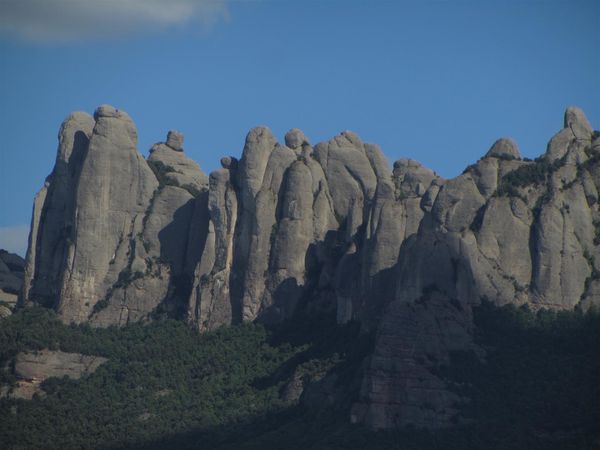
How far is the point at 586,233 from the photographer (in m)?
152

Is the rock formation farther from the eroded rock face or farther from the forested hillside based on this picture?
the forested hillside

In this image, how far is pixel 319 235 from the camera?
165375 millimetres

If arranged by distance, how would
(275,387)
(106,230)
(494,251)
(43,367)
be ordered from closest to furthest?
(494,251) → (275,387) → (43,367) → (106,230)

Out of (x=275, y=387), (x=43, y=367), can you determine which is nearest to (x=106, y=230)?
(x=43, y=367)

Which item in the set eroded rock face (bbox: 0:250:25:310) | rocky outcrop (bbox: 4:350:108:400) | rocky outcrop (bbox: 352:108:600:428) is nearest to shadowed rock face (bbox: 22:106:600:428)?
rocky outcrop (bbox: 352:108:600:428)

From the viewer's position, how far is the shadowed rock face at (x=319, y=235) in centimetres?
14938

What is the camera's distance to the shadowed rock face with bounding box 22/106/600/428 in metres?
149

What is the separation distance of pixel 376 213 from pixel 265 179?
32.2 ft

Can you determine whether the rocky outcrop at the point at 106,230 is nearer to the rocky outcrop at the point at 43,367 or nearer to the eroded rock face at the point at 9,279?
the eroded rock face at the point at 9,279

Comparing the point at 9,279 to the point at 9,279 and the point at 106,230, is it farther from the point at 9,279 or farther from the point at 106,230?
the point at 106,230

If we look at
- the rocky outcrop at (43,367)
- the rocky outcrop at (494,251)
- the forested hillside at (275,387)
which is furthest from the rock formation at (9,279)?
the rocky outcrop at (494,251)

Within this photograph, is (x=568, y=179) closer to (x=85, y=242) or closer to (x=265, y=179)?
(x=265, y=179)

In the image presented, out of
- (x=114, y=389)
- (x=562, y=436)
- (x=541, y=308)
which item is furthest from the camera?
(x=114, y=389)

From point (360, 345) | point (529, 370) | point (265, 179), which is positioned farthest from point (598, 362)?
point (265, 179)
